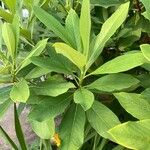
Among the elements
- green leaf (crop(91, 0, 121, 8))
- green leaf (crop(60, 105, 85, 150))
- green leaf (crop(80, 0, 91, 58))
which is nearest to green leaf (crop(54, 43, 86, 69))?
green leaf (crop(80, 0, 91, 58))

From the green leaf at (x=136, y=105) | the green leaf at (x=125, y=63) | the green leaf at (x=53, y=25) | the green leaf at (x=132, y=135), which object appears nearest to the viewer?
the green leaf at (x=132, y=135)

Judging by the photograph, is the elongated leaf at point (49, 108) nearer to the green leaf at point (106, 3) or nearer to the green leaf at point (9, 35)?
the green leaf at point (9, 35)

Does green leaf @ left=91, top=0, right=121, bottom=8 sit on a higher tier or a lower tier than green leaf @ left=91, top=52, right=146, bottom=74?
higher

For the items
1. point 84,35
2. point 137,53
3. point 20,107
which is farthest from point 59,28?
point 20,107

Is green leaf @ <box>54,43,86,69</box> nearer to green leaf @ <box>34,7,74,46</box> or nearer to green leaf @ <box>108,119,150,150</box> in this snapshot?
green leaf @ <box>34,7,74,46</box>

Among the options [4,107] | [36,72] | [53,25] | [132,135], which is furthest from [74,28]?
[132,135]

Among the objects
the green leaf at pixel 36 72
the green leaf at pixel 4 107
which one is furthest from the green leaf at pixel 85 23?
the green leaf at pixel 4 107
